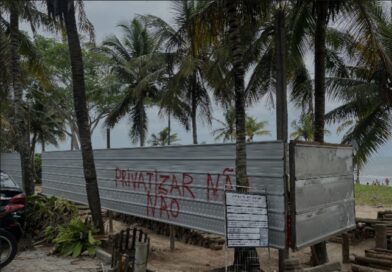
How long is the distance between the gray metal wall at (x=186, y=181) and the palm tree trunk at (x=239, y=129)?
0.33 meters

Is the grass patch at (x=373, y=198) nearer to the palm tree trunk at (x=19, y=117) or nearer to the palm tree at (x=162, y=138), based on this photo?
the palm tree trunk at (x=19, y=117)

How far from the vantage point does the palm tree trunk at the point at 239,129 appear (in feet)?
25.5

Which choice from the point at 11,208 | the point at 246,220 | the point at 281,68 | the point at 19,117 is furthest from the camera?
the point at 19,117

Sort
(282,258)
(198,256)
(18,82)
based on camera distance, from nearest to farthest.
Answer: (282,258) < (198,256) < (18,82)

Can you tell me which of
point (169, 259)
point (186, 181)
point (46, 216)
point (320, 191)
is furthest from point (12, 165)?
point (320, 191)

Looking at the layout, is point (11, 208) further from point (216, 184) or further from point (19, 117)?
point (19, 117)

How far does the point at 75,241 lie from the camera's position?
9711mm

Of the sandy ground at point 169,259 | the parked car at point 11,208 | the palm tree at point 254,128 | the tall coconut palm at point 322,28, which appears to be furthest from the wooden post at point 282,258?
the palm tree at point 254,128

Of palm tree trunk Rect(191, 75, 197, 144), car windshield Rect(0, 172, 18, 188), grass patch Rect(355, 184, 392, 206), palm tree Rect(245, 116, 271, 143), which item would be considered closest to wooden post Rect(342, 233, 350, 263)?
car windshield Rect(0, 172, 18, 188)

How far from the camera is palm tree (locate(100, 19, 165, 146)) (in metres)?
28.4

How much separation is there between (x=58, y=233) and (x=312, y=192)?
5726 mm

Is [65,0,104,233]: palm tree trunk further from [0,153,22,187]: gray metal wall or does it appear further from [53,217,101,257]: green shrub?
[0,153,22,187]: gray metal wall

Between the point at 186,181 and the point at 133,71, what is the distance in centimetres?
1989

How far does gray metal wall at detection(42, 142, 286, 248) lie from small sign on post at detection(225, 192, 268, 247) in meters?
0.19
